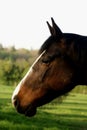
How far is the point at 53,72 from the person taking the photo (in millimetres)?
5484

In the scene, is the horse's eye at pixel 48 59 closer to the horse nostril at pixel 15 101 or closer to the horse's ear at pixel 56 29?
the horse's ear at pixel 56 29

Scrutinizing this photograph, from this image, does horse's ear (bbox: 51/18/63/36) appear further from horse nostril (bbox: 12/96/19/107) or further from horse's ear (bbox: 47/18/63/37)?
horse nostril (bbox: 12/96/19/107)

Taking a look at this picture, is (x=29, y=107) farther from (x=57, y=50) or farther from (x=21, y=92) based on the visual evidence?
(x=57, y=50)

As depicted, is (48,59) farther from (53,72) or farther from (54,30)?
(54,30)

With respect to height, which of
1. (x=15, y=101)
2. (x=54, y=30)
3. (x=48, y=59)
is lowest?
(x=15, y=101)

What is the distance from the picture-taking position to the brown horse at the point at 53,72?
17.7ft

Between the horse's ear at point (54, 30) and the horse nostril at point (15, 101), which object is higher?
the horse's ear at point (54, 30)

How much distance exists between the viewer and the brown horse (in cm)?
541

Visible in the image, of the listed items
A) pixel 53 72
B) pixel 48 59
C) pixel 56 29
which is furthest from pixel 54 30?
pixel 53 72

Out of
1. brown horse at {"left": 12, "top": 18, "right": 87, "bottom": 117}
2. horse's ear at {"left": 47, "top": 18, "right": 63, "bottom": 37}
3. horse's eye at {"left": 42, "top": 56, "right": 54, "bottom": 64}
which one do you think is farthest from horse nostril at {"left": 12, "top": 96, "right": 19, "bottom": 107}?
horse's ear at {"left": 47, "top": 18, "right": 63, "bottom": 37}

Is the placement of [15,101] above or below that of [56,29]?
below

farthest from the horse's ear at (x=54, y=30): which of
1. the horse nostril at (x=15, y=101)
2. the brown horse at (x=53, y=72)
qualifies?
the horse nostril at (x=15, y=101)

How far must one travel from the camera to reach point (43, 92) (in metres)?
5.52

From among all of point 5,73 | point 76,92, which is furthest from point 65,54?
point 5,73
